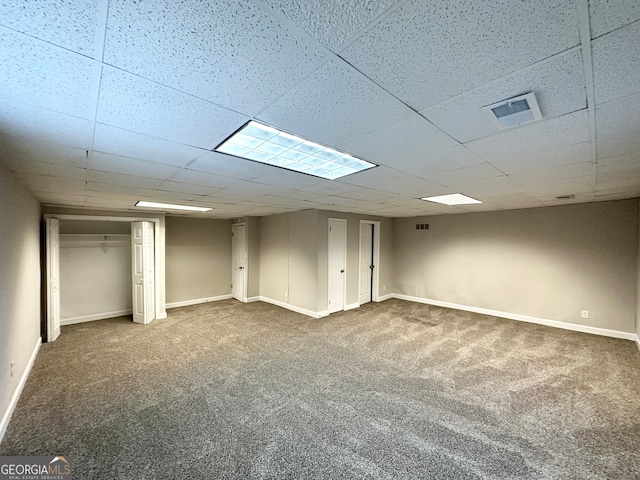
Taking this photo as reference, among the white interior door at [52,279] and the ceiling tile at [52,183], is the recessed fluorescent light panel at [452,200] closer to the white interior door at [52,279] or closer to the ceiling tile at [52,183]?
the ceiling tile at [52,183]

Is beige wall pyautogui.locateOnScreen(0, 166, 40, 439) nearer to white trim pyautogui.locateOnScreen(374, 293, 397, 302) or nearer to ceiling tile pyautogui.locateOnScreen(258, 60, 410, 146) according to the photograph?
ceiling tile pyautogui.locateOnScreen(258, 60, 410, 146)

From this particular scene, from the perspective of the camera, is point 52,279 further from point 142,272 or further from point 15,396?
point 15,396

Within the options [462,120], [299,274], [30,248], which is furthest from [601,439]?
[30,248]

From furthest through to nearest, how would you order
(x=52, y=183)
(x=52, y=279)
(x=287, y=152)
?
(x=52, y=279)
(x=52, y=183)
(x=287, y=152)

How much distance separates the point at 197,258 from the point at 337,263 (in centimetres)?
370

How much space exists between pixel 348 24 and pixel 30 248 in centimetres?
474

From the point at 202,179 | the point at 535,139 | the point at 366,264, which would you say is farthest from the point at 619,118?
the point at 366,264

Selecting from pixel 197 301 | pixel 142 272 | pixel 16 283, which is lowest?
pixel 197 301

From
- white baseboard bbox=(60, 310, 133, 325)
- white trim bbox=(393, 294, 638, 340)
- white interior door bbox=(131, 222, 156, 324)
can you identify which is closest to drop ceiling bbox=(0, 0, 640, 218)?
white interior door bbox=(131, 222, 156, 324)

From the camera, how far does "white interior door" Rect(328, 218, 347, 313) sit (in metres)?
5.84

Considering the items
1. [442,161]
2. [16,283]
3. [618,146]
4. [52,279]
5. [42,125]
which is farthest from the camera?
[52,279]

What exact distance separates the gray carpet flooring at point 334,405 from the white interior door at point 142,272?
74 cm

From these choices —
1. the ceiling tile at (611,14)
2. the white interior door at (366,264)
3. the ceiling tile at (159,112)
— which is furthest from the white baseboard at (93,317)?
the ceiling tile at (611,14)

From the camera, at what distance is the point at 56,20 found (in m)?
0.81
